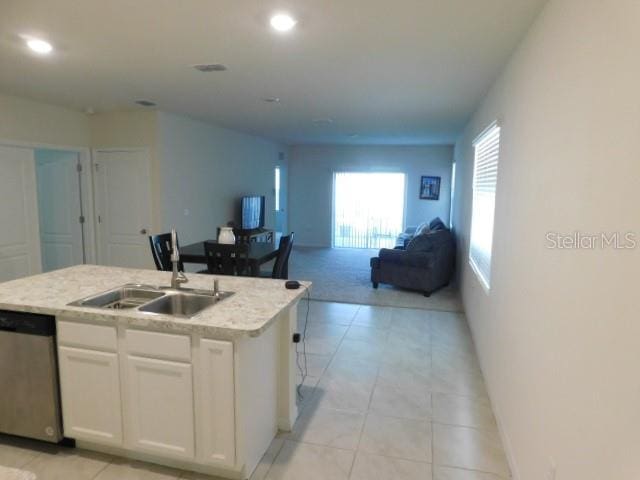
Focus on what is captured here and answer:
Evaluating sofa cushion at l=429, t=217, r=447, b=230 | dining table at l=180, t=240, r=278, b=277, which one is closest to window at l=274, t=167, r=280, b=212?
sofa cushion at l=429, t=217, r=447, b=230

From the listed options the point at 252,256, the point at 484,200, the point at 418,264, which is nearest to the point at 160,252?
the point at 252,256

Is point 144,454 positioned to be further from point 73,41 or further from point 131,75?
point 131,75

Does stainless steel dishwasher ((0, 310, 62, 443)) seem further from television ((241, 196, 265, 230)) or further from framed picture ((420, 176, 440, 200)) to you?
framed picture ((420, 176, 440, 200))

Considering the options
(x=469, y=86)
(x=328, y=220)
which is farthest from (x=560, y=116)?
(x=328, y=220)

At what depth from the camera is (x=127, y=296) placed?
2578mm

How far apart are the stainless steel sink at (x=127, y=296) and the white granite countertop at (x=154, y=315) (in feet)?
0.25

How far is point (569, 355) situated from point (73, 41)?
330 cm

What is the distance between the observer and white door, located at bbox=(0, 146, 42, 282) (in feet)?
14.5

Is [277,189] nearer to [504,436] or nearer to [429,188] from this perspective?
[429,188]

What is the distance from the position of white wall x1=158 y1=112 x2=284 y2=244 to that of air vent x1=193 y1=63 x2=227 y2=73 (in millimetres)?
2176

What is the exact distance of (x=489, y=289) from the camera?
3201 mm

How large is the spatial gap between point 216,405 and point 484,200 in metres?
3.12

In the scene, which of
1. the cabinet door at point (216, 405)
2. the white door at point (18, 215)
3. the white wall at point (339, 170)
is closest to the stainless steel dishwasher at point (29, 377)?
the cabinet door at point (216, 405)

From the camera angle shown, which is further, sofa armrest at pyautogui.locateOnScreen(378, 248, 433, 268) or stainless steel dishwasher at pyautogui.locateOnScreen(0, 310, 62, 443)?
sofa armrest at pyautogui.locateOnScreen(378, 248, 433, 268)
